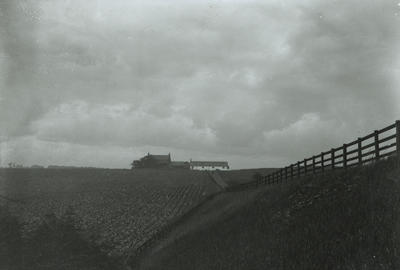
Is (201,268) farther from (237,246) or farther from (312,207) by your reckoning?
(312,207)

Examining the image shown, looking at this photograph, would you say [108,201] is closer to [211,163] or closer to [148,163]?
[148,163]

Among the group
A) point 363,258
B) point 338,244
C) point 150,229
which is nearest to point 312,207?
point 338,244

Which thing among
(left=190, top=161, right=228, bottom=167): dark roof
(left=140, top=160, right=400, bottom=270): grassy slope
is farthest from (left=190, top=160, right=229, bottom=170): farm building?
(left=140, top=160, right=400, bottom=270): grassy slope

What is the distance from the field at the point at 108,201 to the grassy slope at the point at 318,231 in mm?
10116

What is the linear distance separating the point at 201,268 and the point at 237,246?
4.47ft

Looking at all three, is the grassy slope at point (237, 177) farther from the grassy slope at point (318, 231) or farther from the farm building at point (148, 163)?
the grassy slope at point (318, 231)

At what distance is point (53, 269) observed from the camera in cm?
2159

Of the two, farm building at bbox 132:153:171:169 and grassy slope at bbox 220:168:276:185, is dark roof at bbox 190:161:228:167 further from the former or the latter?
grassy slope at bbox 220:168:276:185

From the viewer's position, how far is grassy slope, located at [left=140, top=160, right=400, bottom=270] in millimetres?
8109

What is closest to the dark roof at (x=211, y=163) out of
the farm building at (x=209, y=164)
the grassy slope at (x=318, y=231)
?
the farm building at (x=209, y=164)

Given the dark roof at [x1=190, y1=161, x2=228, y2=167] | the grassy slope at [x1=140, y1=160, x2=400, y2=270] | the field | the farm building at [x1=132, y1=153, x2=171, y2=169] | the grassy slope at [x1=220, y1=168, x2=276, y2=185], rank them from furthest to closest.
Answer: the dark roof at [x1=190, y1=161, x2=228, y2=167] → the farm building at [x1=132, y1=153, x2=171, y2=169] → the grassy slope at [x1=220, y1=168, x2=276, y2=185] → the field → the grassy slope at [x1=140, y1=160, x2=400, y2=270]

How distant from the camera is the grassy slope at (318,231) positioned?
26.6 feet

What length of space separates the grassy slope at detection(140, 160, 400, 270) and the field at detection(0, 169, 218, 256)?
10.1 m

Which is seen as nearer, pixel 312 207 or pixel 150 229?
pixel 312 207
